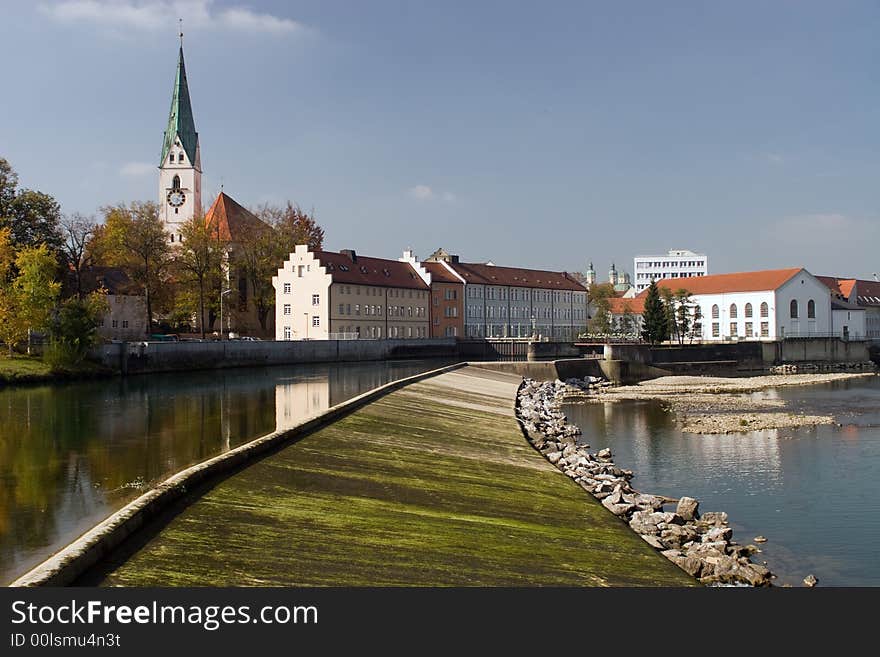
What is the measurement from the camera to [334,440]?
20.6 meters

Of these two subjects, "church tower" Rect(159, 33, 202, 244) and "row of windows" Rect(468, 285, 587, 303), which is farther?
"church tower" Rect(159, 33, 202, 244)

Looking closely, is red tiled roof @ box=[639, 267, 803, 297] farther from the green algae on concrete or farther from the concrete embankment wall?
the green algae on concrete

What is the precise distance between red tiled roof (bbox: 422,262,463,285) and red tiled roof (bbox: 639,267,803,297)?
3670 cm

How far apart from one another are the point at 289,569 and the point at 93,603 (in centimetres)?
350

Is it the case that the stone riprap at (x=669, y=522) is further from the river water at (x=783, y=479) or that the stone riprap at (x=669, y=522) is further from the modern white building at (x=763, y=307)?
the modern white building at (x=763, y=307)

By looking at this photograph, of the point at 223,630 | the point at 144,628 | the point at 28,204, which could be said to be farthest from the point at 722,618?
the point at 28,204

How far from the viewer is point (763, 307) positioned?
344 ft

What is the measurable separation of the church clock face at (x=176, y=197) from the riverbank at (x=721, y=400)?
230ft

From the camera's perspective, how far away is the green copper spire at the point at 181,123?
109 m

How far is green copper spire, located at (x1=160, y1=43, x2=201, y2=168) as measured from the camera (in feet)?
358

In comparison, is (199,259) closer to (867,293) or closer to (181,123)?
(181,123)

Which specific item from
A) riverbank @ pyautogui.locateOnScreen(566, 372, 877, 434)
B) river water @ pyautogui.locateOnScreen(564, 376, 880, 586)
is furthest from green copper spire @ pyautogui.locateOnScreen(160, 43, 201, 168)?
river water @ pyautogui.locateOnScreen(564, 376, 880, 586)

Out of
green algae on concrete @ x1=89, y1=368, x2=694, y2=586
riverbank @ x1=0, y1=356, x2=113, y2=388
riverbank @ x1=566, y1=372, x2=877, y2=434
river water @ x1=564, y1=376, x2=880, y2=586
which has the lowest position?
river water @ x1=564, y1=376, x2=880, y2=586

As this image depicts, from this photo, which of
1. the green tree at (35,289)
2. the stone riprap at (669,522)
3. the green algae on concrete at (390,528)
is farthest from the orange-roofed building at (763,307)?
the green algae on concrete at (390,528)
